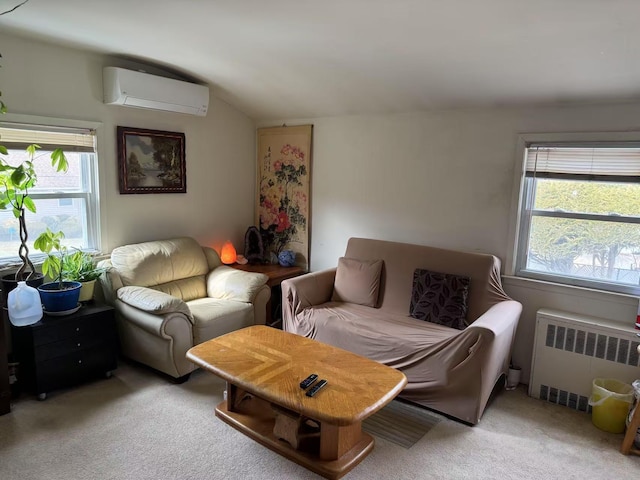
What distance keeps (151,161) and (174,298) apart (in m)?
1.42

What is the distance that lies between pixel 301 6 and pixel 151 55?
1.68 meters

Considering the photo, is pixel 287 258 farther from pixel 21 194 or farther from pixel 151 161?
pixel 21 194

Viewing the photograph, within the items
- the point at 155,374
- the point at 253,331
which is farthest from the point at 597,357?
the point at 155,374

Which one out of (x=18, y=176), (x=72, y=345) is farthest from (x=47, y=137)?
(x=72, y=345)

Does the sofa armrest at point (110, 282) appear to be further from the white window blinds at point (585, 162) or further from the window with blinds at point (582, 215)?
the white window blinds at point (585, 162)

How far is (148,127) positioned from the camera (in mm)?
3893

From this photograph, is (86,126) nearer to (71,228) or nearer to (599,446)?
(71,228)

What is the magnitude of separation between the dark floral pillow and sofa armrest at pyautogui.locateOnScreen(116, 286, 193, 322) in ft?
5.67

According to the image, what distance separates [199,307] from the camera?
3549 millimetres

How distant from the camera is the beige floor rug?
259 centimetres

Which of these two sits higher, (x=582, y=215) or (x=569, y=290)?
(x=582, y=215)

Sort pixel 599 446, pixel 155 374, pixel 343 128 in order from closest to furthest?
pixel 599 446, pixel 155 374, pixel 343 128

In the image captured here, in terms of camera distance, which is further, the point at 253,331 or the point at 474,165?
the point at 474,165

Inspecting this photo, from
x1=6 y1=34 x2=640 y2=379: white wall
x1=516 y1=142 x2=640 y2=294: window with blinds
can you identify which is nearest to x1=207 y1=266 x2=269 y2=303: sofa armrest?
x1=6 y1=34 x2=640 y2=379: white wall
